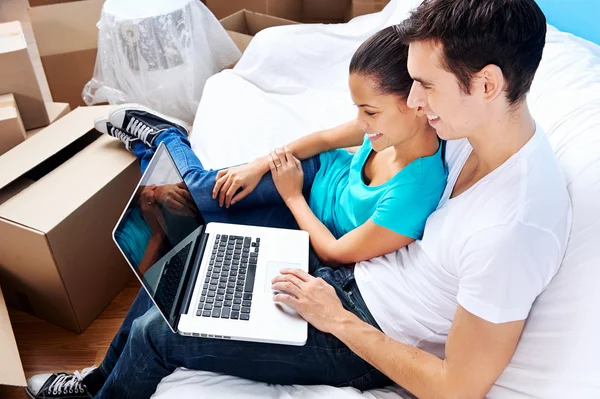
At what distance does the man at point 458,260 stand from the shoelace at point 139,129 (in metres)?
0.63

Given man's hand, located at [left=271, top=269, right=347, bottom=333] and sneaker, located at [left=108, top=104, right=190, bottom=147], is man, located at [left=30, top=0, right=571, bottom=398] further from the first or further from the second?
sneaker, located at [left=108, top=104, right=190, bottom=147]

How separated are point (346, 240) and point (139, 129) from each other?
732 mm

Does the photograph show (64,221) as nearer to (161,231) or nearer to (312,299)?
(161,231)

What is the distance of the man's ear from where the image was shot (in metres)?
0.63

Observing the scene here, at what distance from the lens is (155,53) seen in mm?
1761

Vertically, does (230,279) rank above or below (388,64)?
below

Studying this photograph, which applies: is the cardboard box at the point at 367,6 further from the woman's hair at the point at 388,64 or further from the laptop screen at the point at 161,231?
the laptop screen at the point at 161,231

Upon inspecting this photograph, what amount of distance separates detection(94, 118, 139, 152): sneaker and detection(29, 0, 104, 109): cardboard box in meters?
0.73

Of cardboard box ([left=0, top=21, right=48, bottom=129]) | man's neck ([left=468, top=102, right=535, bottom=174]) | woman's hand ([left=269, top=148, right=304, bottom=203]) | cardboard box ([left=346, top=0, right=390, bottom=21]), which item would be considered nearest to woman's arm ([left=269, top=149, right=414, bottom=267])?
woman's hand ([left=269, top=148, right=304, bottom=203])

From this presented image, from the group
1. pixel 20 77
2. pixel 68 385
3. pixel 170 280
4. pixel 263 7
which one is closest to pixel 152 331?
pixel 170 280

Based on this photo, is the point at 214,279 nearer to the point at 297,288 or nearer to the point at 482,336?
the point at 297,288

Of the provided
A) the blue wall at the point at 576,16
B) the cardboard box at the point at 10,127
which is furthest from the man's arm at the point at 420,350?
the cardboard box at the point at 10,127

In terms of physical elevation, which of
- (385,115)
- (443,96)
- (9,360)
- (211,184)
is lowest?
(9,360)

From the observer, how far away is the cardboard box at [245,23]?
2.05m
